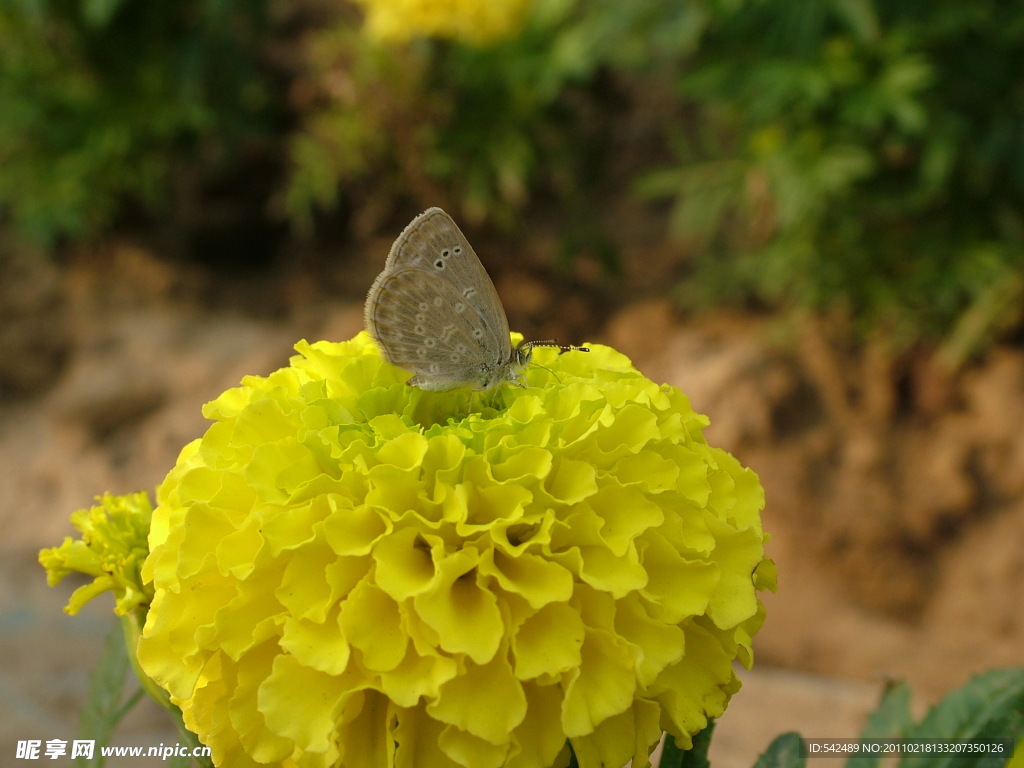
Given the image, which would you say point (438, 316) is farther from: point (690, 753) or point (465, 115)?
point (465, 115)

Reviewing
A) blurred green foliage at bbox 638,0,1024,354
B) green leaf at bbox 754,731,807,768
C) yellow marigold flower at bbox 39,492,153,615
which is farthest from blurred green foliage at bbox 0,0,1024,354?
yellow marigold flower at bbox 39,492,153,615

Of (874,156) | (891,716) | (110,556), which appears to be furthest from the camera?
(874,156)

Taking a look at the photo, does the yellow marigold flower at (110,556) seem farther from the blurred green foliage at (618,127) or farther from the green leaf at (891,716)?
the blurred green foliage at (618,127)

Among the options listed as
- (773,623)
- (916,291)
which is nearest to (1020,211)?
(916,291)

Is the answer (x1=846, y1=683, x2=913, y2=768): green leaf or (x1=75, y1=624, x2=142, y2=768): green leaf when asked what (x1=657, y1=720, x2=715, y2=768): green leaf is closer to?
(x1=846, y1=683, x2=913, y2=768): green leaf

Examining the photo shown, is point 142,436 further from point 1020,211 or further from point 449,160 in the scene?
point 1020,211

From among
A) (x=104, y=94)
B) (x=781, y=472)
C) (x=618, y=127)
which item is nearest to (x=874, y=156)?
(x=781, y=472)
